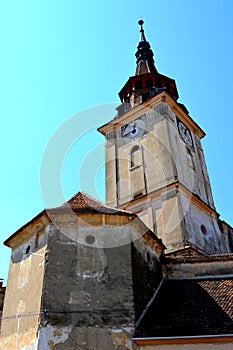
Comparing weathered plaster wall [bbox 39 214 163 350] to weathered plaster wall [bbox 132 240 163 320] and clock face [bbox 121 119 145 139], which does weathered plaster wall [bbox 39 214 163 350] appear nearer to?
weathered plaster wall [bbox 132 240 163 320]

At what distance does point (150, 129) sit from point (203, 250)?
8.42 meters

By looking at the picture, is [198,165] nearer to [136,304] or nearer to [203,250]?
[203,250]

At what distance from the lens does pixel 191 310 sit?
10617mm

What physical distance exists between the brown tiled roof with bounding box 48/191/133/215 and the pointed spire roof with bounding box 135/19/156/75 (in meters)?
17.0

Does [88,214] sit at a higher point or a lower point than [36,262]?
higher

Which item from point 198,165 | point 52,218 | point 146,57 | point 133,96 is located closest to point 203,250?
point 198,165

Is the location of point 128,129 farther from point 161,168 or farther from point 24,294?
point 24,294

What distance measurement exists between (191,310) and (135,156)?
44.7 feet

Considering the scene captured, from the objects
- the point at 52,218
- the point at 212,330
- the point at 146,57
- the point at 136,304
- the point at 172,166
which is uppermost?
the point at 146,57

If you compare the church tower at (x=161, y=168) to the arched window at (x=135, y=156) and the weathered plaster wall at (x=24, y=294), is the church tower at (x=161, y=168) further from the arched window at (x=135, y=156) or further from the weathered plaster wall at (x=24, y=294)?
the weathered plaster wall at (x=24, y=294)

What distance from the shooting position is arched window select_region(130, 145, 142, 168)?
2275 centimetres

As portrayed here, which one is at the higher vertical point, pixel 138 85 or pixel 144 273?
pixel 138 85

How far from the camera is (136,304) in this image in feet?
34.7

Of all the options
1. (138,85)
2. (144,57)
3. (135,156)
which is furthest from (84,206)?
(144,57)
